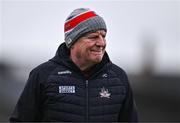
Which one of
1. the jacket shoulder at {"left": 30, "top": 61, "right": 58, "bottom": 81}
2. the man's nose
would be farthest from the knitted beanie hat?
the jacket shoulder at {"left": 30, "top": 61, "right": 58, "bottom": 81}

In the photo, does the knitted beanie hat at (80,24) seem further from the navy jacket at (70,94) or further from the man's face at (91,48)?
the navy jacket at (70,94)

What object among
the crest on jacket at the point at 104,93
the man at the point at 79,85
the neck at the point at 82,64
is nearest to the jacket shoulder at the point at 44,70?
the man at the point at 79,85

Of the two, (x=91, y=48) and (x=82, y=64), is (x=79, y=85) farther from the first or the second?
(x=91, y=48)

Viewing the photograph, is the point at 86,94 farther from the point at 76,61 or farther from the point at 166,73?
the point at 166,73

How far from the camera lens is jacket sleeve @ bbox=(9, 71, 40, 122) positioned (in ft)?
23.8

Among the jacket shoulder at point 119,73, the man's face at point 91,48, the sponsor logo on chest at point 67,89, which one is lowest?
the sponsor logo on chest at point 67,89

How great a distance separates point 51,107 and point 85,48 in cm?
54

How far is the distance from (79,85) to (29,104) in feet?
1.41

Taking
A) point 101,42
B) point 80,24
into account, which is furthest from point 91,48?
point 80,24

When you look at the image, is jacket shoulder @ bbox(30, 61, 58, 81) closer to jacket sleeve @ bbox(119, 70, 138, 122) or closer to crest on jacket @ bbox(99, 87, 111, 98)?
crest on jacket @ bbox(99, 87, 111, 98)

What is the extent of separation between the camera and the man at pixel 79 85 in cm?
715

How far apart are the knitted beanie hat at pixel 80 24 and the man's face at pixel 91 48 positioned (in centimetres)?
5

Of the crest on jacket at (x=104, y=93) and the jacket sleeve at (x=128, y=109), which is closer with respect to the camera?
the crest on jacket at (x=104, y=93)

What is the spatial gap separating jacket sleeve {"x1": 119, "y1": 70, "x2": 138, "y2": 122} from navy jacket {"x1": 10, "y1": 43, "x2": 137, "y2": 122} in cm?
1
